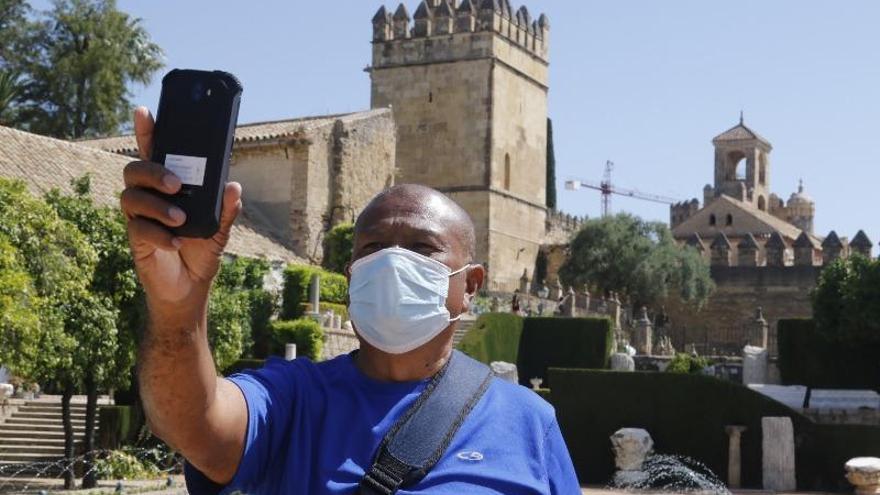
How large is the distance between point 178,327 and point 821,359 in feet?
103

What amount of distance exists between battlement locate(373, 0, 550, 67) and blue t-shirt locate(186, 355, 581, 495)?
4611cm

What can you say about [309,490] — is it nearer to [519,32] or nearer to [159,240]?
[159,240]

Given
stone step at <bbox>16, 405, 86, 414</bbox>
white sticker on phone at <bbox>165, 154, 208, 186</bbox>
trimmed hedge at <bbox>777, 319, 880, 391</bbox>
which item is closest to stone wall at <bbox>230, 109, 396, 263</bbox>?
trimmed hedge at <bbox>777, 319, 880, 391</bbox>

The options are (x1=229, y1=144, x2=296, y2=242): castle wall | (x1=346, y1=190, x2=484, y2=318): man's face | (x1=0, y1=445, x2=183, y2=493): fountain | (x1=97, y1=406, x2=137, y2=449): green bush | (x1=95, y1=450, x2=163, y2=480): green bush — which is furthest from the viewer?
(x1=229, y1=144, x2=296, y2=242): castle wall

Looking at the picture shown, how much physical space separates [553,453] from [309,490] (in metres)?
0.49

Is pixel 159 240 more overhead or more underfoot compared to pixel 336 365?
more overhead

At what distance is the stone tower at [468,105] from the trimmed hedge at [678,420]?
23.9 m

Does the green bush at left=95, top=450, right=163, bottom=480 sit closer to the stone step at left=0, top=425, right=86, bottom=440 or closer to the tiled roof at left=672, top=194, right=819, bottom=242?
the stone step at left=0, top=425, right=86, bottom=440

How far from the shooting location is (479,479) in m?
2.69

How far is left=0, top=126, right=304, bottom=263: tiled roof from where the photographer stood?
2831 cm

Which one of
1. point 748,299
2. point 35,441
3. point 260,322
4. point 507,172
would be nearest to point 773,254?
point 748,299

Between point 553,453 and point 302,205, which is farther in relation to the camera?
point 302,205

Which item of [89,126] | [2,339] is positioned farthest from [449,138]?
[2,339]

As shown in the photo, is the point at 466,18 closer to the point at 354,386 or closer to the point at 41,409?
the point at 41,409
